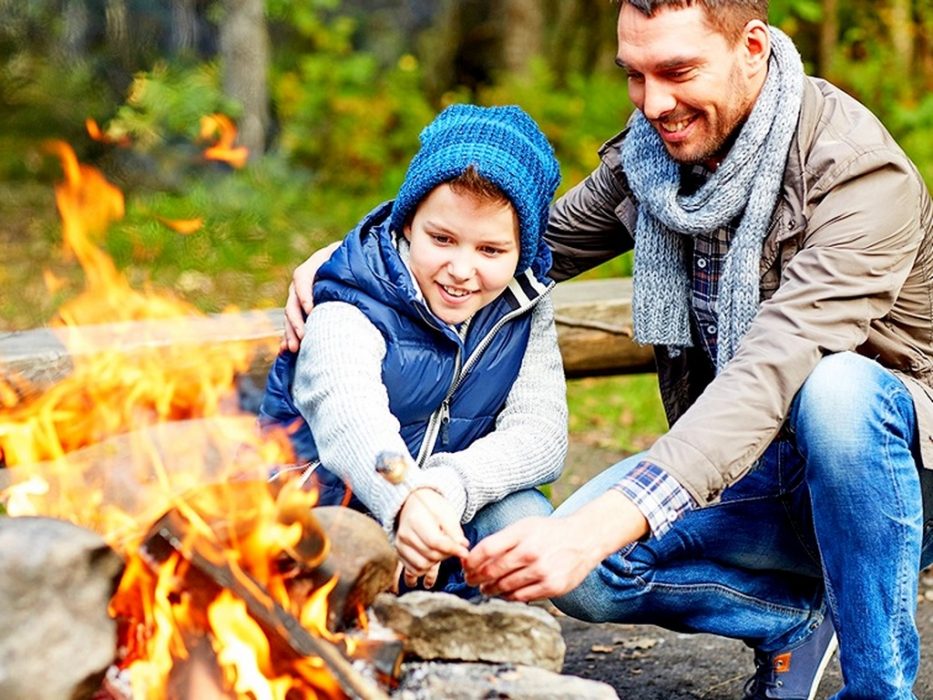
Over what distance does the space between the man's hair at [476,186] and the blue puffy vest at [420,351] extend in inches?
9.3

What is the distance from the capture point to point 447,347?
3332 mm

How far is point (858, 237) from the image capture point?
9.95 ft

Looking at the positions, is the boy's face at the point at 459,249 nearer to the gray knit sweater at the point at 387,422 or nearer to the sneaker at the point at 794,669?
the gray knit sweater at the point at 387,422

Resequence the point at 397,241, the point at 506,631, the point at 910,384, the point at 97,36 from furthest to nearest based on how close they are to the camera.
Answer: the point at 97,36 → the point at 397,241 → the point at 910,384 → the point at 506,631

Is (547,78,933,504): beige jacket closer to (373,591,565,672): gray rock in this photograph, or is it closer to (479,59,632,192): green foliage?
(373,591,565,672): gray rock

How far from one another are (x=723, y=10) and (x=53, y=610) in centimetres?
192

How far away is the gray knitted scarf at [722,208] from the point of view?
3.20 metres

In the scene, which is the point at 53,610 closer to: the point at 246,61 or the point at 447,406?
the point at 447,406

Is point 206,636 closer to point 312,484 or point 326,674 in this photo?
point 326,674

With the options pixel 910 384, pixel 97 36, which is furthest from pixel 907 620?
pixel 97 36

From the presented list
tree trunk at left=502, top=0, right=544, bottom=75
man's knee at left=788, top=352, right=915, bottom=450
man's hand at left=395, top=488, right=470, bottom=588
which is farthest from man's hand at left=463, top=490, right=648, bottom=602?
tree trunk at left=502, top=0, right=544, bottom=75

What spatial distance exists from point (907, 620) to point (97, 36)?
8978mm

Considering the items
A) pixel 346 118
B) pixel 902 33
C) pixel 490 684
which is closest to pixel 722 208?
pixel 490 684

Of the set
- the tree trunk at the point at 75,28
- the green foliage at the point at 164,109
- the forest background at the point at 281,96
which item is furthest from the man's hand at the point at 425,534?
the tree trunk at the point at 75,28
